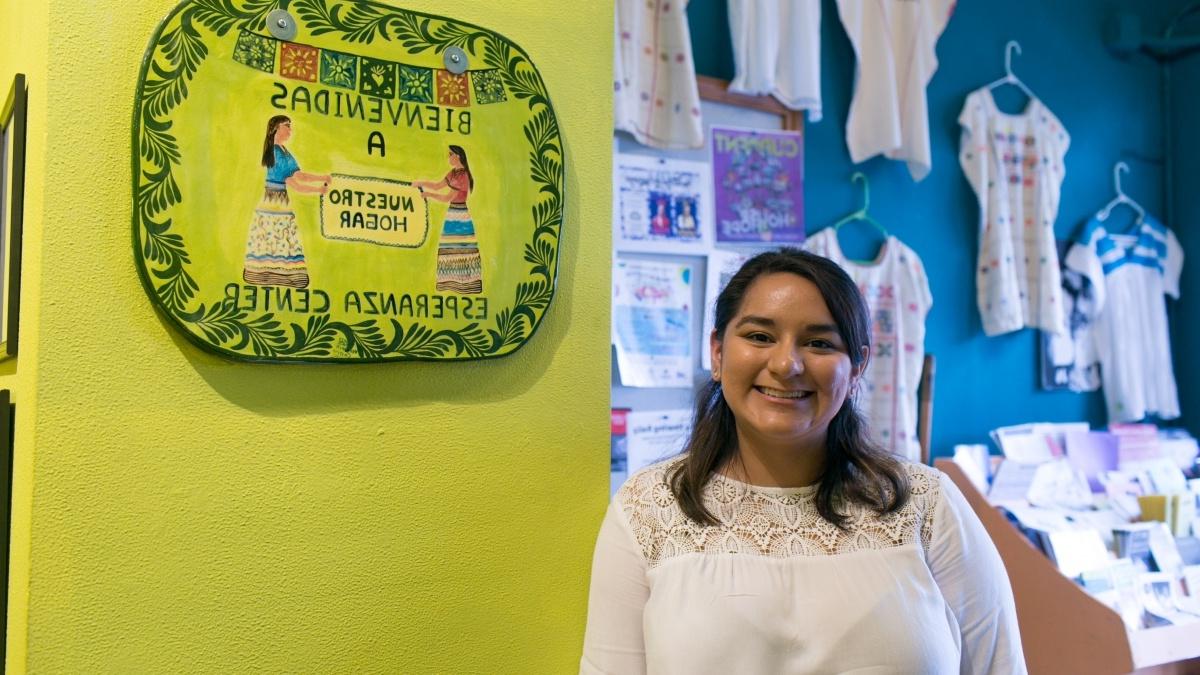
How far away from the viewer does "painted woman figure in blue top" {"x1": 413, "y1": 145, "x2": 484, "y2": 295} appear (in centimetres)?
102

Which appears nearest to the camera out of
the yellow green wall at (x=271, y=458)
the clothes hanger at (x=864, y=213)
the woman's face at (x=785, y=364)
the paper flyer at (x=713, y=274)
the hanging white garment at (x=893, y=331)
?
the yellow green wall at (x=271, y=458)

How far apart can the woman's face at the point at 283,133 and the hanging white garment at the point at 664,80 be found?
146 cm

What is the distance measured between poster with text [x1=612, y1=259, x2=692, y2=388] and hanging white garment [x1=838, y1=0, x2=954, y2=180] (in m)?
0.79

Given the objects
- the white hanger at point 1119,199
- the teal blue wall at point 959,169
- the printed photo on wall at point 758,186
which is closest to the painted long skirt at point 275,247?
the printed photo on wall at point 758,186

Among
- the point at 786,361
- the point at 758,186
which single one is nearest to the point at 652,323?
the point at 758,186

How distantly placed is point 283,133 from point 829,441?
810 millimetres

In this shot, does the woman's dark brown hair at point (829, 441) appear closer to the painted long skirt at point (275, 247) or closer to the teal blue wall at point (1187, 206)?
the painted long skirt at point (275, 247)

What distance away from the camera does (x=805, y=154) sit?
273 cm

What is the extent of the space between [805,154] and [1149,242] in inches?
65.8

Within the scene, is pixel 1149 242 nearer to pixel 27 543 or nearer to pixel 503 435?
pixel 503 435

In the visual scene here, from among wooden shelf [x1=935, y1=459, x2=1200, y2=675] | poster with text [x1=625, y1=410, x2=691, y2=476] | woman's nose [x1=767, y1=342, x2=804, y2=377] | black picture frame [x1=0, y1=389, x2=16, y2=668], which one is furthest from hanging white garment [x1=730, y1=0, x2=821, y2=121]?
black picture frame [x1=0, y1=389, x2=16, y2=668]

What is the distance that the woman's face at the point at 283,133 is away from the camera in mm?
932

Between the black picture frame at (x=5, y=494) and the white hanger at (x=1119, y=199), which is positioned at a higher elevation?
the white hanger at (x=1119, y=199)

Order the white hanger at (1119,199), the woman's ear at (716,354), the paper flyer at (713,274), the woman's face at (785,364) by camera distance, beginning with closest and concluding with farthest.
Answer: the woman's face at (785,364) → the woman's ear at (716,354) → the paper flyer at (713,274) → the white hanger at (1119,199)
